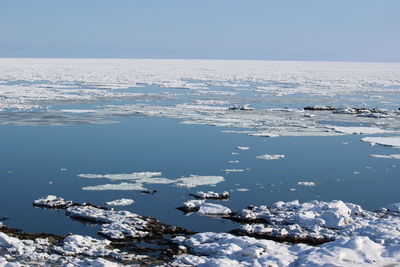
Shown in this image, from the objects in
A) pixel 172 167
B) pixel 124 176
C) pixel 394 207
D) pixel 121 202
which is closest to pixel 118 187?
pixel 124 176

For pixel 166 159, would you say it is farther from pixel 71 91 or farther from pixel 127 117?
pixel 71 91

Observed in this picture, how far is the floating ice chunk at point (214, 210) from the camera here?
29.5ft

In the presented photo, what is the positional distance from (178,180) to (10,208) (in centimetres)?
330

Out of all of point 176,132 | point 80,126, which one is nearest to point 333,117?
point 176,132

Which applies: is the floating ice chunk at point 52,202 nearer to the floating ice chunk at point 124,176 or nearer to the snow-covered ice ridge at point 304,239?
the floating ice chunk at point 124,176

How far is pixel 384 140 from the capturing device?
16.2 meters

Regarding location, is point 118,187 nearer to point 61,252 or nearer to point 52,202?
point 52,202

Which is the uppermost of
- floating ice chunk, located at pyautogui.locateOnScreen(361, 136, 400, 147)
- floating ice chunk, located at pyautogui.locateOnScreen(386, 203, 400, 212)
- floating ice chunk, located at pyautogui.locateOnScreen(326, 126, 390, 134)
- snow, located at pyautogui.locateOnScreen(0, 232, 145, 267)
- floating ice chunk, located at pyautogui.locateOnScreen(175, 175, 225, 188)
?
floating ice chunk, located at pyautogui.locateOnScreen(326, 126, 390, 134)

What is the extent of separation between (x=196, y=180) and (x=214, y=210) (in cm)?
216

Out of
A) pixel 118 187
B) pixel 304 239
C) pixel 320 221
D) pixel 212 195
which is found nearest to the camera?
pixel 304 239

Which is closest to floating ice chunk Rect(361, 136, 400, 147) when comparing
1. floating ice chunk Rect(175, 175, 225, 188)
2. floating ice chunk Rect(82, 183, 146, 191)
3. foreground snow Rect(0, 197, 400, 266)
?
floating ice chunk Rect(175, 175, 225, 188)

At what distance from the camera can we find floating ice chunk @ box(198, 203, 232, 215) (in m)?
8.99

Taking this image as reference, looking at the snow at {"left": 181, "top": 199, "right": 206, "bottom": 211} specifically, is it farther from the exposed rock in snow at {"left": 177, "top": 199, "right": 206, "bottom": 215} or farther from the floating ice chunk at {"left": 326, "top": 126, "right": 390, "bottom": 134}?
the floating ice chunk at {"left": 326, "top": 126, "right": 390, "bottom": 134}

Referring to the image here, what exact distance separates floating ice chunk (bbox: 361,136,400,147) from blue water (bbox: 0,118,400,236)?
37cm
